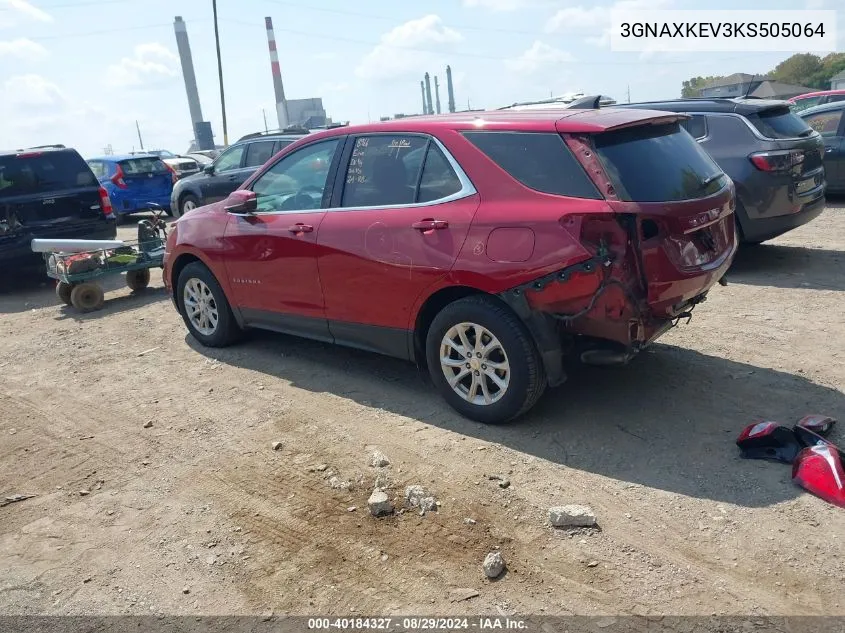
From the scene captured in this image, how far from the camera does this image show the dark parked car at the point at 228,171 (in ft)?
43.4

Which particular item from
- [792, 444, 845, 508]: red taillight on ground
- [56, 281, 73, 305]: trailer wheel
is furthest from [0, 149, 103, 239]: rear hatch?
[792, 444, 845, 508]: red taillight on ground

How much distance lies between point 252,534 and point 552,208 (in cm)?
231

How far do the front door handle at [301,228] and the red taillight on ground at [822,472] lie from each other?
337cm

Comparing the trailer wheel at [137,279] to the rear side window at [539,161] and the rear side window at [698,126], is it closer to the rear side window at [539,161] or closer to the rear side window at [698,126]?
the rear side window at [539,161]

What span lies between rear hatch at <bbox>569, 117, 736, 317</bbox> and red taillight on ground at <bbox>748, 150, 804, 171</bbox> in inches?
139

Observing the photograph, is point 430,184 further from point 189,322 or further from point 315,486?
point 189,322

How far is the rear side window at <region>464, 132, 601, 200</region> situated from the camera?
4094 millimetres

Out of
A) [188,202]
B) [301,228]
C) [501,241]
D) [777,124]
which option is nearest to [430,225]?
[501,241]

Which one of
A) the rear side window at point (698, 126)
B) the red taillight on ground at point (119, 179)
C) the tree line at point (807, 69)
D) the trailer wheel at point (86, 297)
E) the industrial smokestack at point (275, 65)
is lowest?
the trailer wheel at point (86, 297)

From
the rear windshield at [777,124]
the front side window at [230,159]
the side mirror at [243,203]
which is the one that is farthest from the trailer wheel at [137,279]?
the rear windshield at [777,124]

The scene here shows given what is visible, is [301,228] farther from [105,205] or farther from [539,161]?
[105,205]

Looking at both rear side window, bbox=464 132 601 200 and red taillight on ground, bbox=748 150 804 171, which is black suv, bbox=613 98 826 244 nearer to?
red taillight on ground, bbox=748 150 804 171

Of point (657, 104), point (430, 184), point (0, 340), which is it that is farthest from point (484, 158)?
point (0, 340)

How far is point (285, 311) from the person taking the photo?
18.6 ft
